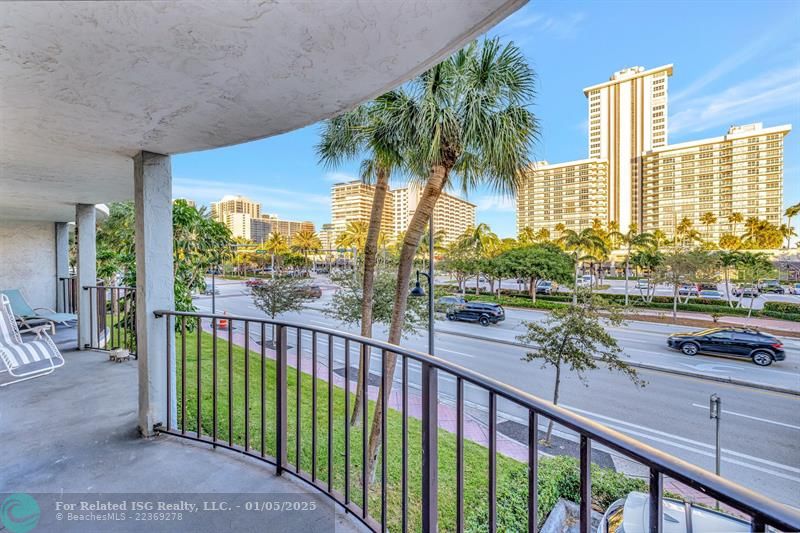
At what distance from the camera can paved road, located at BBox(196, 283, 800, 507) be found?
616 cm

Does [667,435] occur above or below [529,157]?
below

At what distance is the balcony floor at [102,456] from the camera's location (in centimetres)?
186

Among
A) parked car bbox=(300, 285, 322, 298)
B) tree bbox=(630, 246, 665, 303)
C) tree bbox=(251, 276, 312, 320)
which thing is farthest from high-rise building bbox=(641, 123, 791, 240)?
tree bbox=(251, 276, 312, 320)

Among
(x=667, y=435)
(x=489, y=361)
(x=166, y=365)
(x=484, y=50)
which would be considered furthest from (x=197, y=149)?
(x=489, y=361)

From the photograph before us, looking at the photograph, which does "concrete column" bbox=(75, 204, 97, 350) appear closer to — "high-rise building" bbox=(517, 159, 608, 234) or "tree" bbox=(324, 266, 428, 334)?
"tree" bbox=(324, 266, 428, 334)

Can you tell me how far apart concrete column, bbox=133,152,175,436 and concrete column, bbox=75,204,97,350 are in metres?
3.07

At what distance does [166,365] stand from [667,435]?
28.3ft

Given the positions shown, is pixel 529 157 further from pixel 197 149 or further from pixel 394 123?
pixel 197 149

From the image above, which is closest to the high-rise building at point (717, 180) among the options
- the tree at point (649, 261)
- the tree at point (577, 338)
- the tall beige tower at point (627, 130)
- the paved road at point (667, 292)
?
the tall beige tower at point (627, 130)

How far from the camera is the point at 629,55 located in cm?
4962

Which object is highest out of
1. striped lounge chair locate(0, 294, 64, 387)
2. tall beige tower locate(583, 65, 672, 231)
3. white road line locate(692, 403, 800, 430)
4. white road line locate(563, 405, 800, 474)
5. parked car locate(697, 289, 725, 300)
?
tall beige tower locate(583, 65, 672, 231)

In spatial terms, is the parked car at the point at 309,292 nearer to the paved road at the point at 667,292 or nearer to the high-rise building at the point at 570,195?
the paved road at the point at 667,292

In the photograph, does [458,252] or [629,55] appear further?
[629,55]

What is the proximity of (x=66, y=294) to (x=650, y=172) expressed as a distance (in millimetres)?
61163
